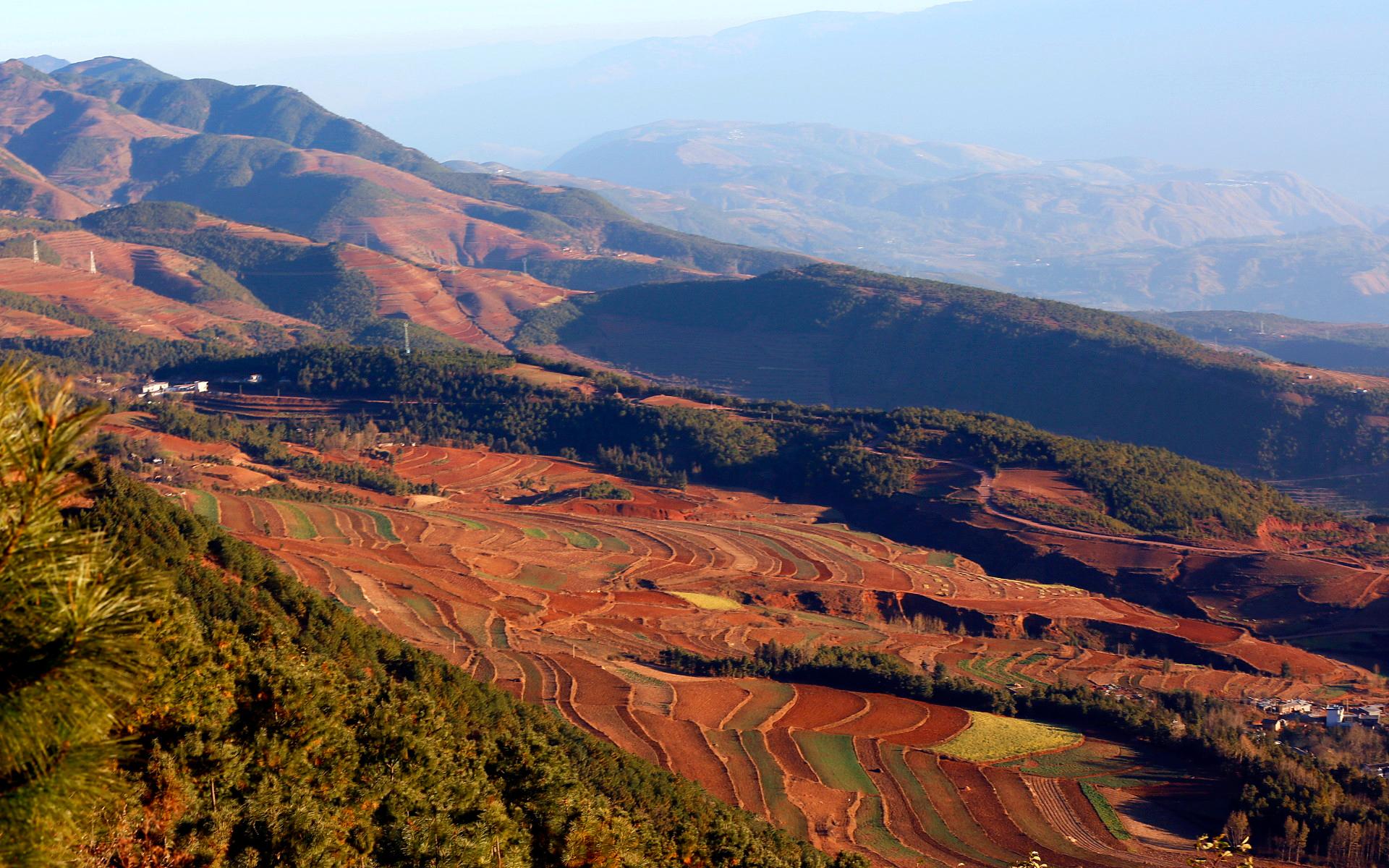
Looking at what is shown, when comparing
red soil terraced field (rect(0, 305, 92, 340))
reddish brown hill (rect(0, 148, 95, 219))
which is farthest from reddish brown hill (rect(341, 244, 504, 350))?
reddish brown hill (rect(0, 148, 95, 219))

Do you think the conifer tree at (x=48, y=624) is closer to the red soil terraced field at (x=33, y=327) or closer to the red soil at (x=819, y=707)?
the red soil at (x=819, y=707)

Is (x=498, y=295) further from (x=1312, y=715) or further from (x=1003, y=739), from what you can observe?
(x=1003, y=739)

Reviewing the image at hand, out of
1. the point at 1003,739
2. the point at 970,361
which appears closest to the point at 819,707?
the point at 1003,739

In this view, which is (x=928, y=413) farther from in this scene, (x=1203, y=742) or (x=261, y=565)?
(x=261, y=565)

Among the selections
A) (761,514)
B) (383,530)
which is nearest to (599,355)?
(761,514)

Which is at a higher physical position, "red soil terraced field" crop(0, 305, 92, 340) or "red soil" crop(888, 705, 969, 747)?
"red soil" crop(888, 705, 969, 747)

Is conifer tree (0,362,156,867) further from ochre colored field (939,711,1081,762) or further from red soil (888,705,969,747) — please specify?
red soil (888,705,969,747)
